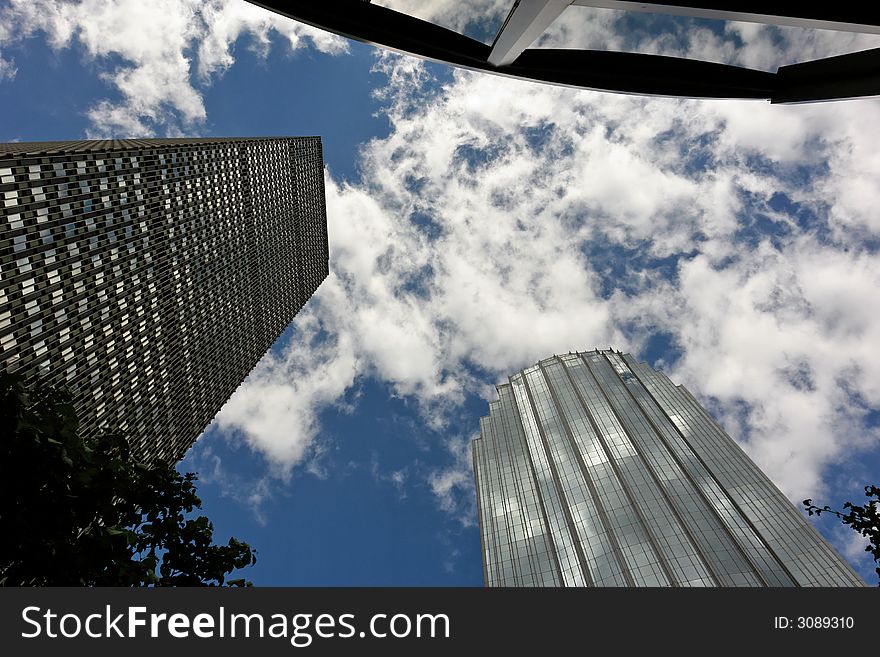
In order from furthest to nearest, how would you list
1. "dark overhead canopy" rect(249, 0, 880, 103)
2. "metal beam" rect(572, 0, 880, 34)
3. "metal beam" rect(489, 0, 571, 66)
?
"dark overhead canopy" rect(249, 0, 880, 103)
"metal beam" rect(489, 0, 571, 66)
"metal beam" rect(572, 0, 880, 34)

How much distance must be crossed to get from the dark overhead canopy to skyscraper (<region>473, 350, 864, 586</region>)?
79686 millimetres

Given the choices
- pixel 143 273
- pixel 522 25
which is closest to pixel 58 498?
Result: pixel 522 25

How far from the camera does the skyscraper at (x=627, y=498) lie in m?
75.1

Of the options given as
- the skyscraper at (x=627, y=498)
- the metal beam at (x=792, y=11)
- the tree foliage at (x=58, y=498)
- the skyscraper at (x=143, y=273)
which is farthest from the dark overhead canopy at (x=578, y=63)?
the skyscraper at (x=627, y=498)

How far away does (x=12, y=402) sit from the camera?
430 inches

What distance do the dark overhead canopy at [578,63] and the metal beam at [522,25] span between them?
0.02 meters

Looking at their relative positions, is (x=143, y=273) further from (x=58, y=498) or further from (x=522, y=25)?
(x=522, y=25)

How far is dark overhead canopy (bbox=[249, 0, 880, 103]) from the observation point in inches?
363

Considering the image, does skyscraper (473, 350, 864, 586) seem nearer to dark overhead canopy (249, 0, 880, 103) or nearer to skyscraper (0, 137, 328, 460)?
skyscraper (0, 137, 328, 460)

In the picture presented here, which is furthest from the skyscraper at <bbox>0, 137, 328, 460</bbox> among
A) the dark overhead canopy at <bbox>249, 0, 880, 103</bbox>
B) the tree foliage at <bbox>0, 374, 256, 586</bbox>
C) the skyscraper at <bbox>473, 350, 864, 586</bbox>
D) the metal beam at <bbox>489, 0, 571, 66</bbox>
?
the skyscraper at <bbox>473, 350, 864, 586</bbox>
